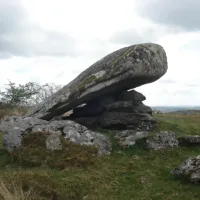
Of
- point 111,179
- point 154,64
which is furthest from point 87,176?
point 154,64

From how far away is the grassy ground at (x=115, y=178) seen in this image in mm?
12742

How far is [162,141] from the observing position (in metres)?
18.2

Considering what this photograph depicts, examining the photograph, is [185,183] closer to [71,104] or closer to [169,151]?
[169,151]

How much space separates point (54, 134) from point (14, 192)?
577 cm

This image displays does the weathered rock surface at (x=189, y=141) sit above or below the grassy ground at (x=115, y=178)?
above

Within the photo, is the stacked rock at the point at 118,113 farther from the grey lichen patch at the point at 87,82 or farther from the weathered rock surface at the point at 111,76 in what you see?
the grey lichen patch at the point at 87,82

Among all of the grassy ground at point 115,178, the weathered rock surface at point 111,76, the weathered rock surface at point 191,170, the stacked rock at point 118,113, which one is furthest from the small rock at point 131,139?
the weathered rock surface at point 191,170

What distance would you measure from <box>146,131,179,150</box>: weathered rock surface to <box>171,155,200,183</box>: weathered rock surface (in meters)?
3.55

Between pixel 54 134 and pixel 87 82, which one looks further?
pixel 87 82

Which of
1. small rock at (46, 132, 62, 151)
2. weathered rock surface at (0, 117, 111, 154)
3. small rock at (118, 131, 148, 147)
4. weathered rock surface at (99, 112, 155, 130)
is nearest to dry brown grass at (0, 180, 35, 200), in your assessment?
small rock at (46, 132, 62, 151)

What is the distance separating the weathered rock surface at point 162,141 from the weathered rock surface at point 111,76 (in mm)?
3486

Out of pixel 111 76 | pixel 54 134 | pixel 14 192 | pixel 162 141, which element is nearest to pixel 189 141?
pixel 162 141

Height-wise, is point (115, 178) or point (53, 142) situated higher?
point (53, 142)

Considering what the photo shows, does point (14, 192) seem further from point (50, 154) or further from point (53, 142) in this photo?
point (53, 142)
